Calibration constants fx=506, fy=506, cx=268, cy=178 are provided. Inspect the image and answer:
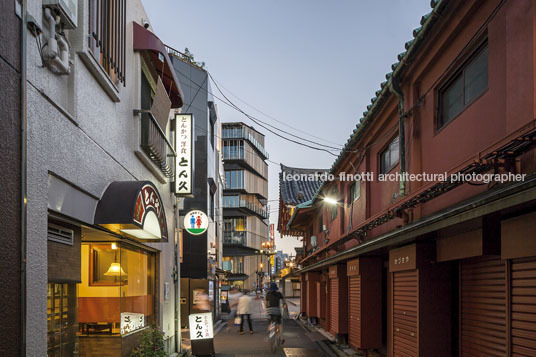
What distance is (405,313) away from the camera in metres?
10.8

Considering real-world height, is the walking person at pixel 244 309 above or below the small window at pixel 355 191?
below

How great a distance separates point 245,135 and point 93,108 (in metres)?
74.0

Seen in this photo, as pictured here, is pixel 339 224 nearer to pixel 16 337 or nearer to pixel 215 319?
pixel 215 319

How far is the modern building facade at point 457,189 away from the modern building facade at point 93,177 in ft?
17.1

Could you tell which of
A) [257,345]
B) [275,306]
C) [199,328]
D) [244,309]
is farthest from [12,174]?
[244,309]

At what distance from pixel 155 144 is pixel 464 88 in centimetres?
700

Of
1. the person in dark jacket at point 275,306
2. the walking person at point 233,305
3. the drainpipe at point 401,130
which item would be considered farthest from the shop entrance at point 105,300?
the walking person at point 233,305

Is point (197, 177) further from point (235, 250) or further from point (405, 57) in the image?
point (235, 250)

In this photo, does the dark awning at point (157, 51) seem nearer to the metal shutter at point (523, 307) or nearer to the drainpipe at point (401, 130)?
the drainpipe at point (401, 130)

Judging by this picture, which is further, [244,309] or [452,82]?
[244,309]

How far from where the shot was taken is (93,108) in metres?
8.34

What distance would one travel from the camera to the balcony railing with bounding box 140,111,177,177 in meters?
11.5

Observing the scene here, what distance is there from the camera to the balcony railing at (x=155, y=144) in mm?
11523

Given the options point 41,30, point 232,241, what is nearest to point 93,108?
point 41,30
